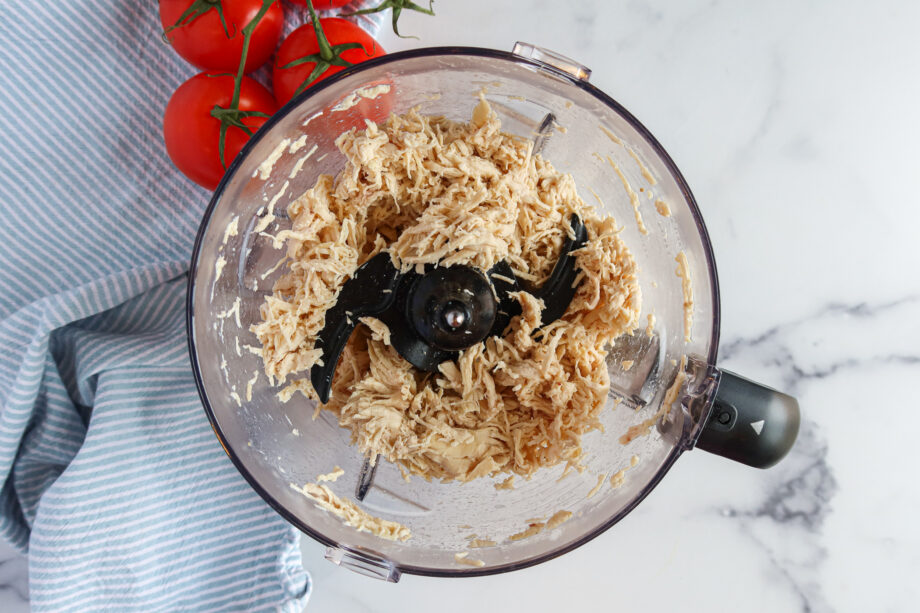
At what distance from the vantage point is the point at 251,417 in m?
1.06

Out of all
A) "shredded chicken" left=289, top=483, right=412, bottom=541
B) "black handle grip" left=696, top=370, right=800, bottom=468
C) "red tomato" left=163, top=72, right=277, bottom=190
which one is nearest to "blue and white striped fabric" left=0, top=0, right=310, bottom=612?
"red tomato" left=163, top=72, right=277, bottom=190

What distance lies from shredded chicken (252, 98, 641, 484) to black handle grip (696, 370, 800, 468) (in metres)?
0.15

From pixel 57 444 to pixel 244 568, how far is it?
41cm

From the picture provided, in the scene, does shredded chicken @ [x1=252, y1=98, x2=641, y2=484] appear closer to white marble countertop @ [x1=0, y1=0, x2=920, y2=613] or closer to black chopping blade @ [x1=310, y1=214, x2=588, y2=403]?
black chopping blade @ [x1=310, y1=214, x2=588, y2=403]

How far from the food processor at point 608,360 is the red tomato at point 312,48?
0.13 metres

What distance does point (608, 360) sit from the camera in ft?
3.60

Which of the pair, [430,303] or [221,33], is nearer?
[430,303]

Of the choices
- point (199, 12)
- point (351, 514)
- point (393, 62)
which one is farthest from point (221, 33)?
point (351, 514)

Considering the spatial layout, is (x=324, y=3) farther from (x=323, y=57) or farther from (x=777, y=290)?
(x=777, y=290)

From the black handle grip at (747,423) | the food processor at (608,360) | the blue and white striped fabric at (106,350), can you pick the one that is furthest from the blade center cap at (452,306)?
the blue and white striped fabric at (106,350)

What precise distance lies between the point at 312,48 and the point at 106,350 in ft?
2.06

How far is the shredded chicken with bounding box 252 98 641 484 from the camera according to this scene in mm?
959

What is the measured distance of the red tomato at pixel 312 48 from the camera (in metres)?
1.11

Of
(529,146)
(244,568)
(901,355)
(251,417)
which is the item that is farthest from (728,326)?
(244,568)
